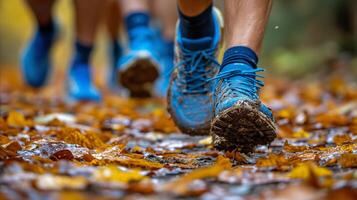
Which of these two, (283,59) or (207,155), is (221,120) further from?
(283,59)

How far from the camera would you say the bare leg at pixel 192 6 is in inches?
77.7

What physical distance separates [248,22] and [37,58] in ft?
9.69

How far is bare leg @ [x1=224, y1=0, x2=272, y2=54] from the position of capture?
1.71 meters

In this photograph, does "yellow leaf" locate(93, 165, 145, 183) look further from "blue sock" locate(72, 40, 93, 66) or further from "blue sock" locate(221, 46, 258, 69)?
"blue sock" locate(72, 40, 93, 66)

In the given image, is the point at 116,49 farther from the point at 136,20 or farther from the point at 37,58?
the point at 136,20

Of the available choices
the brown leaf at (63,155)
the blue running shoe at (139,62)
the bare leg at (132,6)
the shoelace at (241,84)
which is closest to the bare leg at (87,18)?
the bare leg at (132,6)

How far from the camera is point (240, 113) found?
4.98ft

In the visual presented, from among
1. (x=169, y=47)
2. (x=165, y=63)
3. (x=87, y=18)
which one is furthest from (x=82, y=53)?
(x=165, y=63)

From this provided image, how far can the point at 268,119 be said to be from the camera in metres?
1.57

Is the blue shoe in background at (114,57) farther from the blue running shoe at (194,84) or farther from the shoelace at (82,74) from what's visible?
the blue running shoe at (194,84)

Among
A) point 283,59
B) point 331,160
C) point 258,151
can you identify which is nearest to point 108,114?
point 258,151

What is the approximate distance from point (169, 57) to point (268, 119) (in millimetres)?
3092

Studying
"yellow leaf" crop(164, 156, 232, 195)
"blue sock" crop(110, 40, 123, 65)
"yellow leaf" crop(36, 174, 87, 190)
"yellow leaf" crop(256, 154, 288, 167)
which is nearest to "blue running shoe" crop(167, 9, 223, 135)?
"yellow leaf" crop(256, 154, 288, 167)

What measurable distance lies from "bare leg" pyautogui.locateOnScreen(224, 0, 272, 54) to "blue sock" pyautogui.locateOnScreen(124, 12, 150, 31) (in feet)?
6.34
